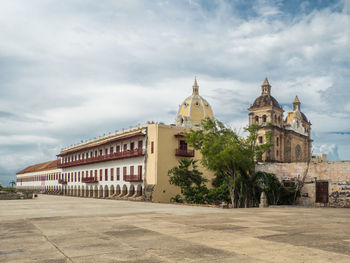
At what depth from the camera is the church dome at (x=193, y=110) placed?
7550cm

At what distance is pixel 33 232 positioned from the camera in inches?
426

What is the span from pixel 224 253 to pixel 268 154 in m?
65.9

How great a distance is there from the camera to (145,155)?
3884cm

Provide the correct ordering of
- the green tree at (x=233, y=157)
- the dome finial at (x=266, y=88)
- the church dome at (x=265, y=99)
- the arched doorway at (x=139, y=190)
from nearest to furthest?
the green tree at (x=233, y=157)
the arched doorway at (x=139, y=190)
the church dome at (x=265, y=99)
the dome finial at (x=266, y=88)

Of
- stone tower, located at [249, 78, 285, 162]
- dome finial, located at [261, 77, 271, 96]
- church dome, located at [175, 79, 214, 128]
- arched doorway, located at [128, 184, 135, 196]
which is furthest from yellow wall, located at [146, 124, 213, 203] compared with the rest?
dome finial, located at [261, 77, 271, 96]

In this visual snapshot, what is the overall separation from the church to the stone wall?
3442 mm

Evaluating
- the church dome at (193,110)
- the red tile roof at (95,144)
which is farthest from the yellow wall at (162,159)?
the church dome at (193,110)

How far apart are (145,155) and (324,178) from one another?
63.2ft

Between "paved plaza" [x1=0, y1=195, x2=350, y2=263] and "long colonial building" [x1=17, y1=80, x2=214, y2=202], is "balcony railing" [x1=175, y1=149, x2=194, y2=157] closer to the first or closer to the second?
"long colonial building" [x1=17, y1=80, x2=214, y2=202]

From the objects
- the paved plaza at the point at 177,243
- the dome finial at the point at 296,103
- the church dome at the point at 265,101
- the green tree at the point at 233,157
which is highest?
the dome finial at the point at 296,103

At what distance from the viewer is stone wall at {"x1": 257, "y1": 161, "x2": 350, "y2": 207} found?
23984mm

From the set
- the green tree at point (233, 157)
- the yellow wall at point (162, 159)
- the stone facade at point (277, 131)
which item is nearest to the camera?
the green tree at point (233, 157)

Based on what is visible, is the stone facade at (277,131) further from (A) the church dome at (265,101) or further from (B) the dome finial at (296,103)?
(B) the dome finial at (296,103)

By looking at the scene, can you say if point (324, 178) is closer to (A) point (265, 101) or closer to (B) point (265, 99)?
(A) point (265, 101)
